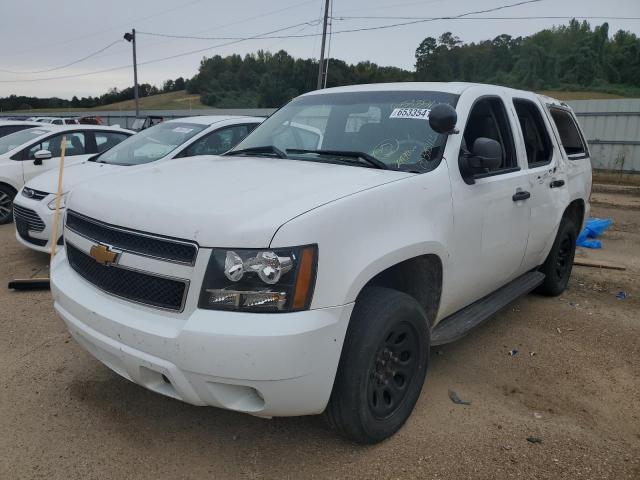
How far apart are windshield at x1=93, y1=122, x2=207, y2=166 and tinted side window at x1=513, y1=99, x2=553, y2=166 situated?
13.6ft

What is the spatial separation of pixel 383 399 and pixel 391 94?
2072 millimetres

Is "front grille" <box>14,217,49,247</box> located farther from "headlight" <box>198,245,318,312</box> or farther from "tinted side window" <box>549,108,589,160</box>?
"tinted side window" <box>549,108,589,160</box>

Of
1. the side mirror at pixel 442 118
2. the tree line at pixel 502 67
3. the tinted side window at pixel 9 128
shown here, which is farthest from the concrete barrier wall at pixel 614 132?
the tree line at pixel 502 67

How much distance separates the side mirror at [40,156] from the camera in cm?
809

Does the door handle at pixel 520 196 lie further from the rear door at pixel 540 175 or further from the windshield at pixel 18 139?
the windshield at pixel 18 139

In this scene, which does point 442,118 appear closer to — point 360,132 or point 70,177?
point 360,132

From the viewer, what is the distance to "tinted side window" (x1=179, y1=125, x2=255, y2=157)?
668 centimetres

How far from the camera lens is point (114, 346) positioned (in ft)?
8.08

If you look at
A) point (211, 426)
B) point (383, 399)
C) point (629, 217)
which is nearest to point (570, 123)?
point (383, 399)

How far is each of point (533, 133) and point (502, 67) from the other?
54.6 m

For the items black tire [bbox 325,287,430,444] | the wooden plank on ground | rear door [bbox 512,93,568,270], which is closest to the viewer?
black tire [bbox 325,287,430,444]

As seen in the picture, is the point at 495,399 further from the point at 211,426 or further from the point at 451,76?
the point at 451,76

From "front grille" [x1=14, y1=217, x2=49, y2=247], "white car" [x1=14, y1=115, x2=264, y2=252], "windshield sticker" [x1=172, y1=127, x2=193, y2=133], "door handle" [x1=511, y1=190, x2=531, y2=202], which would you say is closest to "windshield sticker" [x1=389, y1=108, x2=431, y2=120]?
"door handle" [x1=511, y1=190, x2=531, y2=202]

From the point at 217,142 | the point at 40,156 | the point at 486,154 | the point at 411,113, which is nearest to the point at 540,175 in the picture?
the point at 486,154
